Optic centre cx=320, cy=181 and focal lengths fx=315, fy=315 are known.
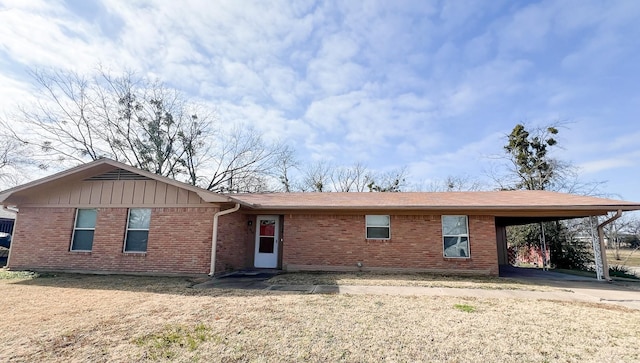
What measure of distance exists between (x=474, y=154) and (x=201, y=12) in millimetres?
21130

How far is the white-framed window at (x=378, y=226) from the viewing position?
35.9 feet

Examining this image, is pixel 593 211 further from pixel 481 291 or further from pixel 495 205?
pixel 481 291

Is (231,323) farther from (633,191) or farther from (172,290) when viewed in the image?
(633,191)

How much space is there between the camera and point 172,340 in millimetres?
4051

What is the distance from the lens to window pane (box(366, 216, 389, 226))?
11.0 metres

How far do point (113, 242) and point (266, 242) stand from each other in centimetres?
496

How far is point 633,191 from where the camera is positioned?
22406mm

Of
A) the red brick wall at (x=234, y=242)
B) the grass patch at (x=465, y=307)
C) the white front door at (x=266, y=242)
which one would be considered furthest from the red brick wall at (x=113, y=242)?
the grass patch at (x=465, y=307)

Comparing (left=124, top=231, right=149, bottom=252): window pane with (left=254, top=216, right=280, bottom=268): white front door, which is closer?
(left=124, top=231, right=149, bottom=252): window pane

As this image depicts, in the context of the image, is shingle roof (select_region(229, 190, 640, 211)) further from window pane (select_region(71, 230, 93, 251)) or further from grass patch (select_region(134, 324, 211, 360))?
grass patch (select_region(134, 324, 211, 360))

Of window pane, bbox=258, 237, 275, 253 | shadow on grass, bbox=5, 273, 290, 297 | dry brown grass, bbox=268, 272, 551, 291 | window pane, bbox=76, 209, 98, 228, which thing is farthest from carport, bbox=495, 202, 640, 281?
window pane, bbox=76, 209, 98, 228

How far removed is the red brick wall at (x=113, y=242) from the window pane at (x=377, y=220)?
5.26m

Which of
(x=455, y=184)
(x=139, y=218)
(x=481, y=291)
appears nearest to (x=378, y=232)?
(x=481, y=291)

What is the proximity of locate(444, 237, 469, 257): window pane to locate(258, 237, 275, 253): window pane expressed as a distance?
20.3 feet
